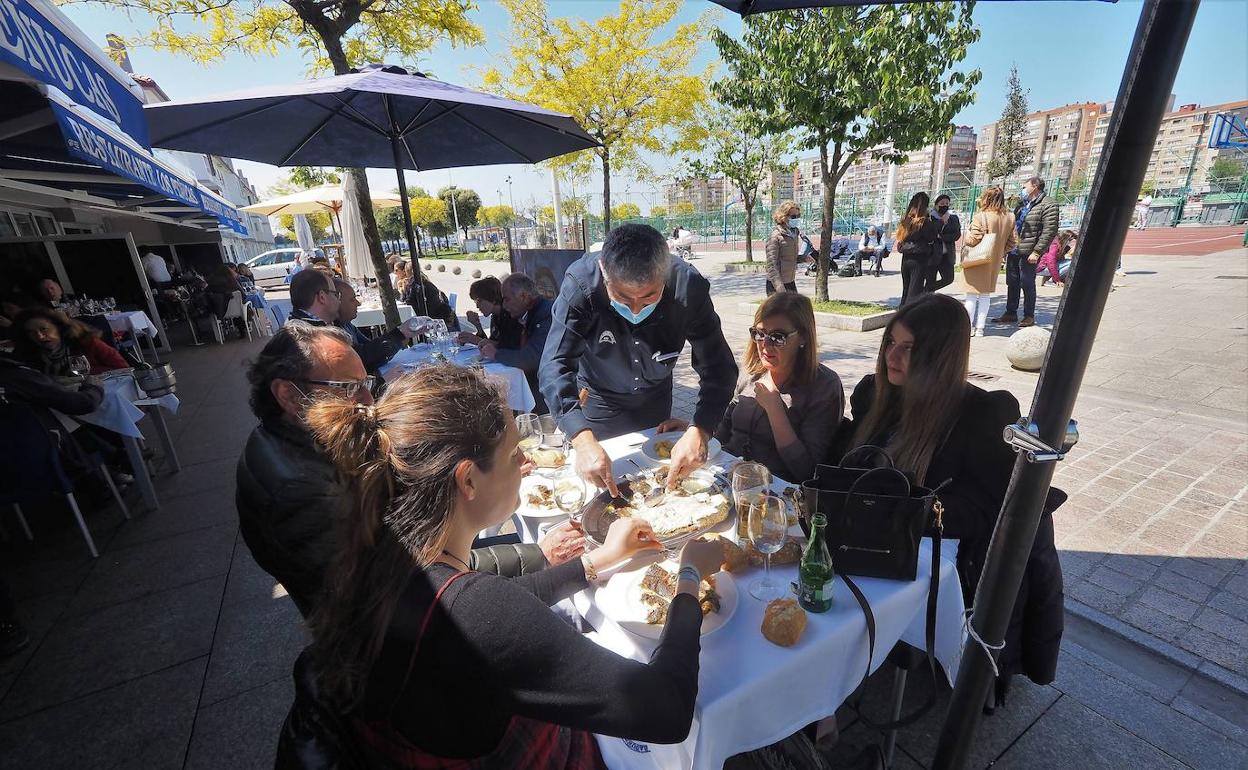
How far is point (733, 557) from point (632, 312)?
136 cm

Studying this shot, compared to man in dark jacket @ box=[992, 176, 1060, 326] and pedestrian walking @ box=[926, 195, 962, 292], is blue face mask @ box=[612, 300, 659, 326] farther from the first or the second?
man in dark jacket @ box=[992, 176, 1060, 326]

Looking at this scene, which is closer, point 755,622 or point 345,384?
point 755,622

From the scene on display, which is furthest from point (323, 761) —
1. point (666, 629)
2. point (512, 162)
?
point (512, 162)

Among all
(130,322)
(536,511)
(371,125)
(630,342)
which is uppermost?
(371,125)

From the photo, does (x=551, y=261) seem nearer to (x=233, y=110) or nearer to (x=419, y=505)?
(x=233, y=110)

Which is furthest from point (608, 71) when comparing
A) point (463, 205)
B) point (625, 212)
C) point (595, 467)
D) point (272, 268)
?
point (463, 205)

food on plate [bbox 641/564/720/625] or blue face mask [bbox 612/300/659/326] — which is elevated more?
blue face mask [bbox 612/300/659/326]

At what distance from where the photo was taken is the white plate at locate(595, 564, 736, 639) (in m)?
1.32

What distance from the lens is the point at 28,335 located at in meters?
4.26

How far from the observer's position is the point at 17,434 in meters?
3.14

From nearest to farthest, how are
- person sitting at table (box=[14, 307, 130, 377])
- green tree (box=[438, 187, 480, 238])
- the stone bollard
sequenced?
person sitting at table (box=[14, 307, 130, 377])
the stone bollard
green tree (box=[438, 187, 480, 238])

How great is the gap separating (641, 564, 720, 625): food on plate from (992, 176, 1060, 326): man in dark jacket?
8952 millimetres

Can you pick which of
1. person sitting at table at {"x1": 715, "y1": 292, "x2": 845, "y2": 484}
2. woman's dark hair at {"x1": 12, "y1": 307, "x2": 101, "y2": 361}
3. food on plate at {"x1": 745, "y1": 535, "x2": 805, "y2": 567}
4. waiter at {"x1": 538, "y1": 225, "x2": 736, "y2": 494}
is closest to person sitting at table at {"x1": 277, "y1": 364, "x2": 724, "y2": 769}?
food on plate at {"x1": 745, "y1": 535, "x2": 805, "y2": 567}

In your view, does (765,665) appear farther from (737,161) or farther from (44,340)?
(737,161)
